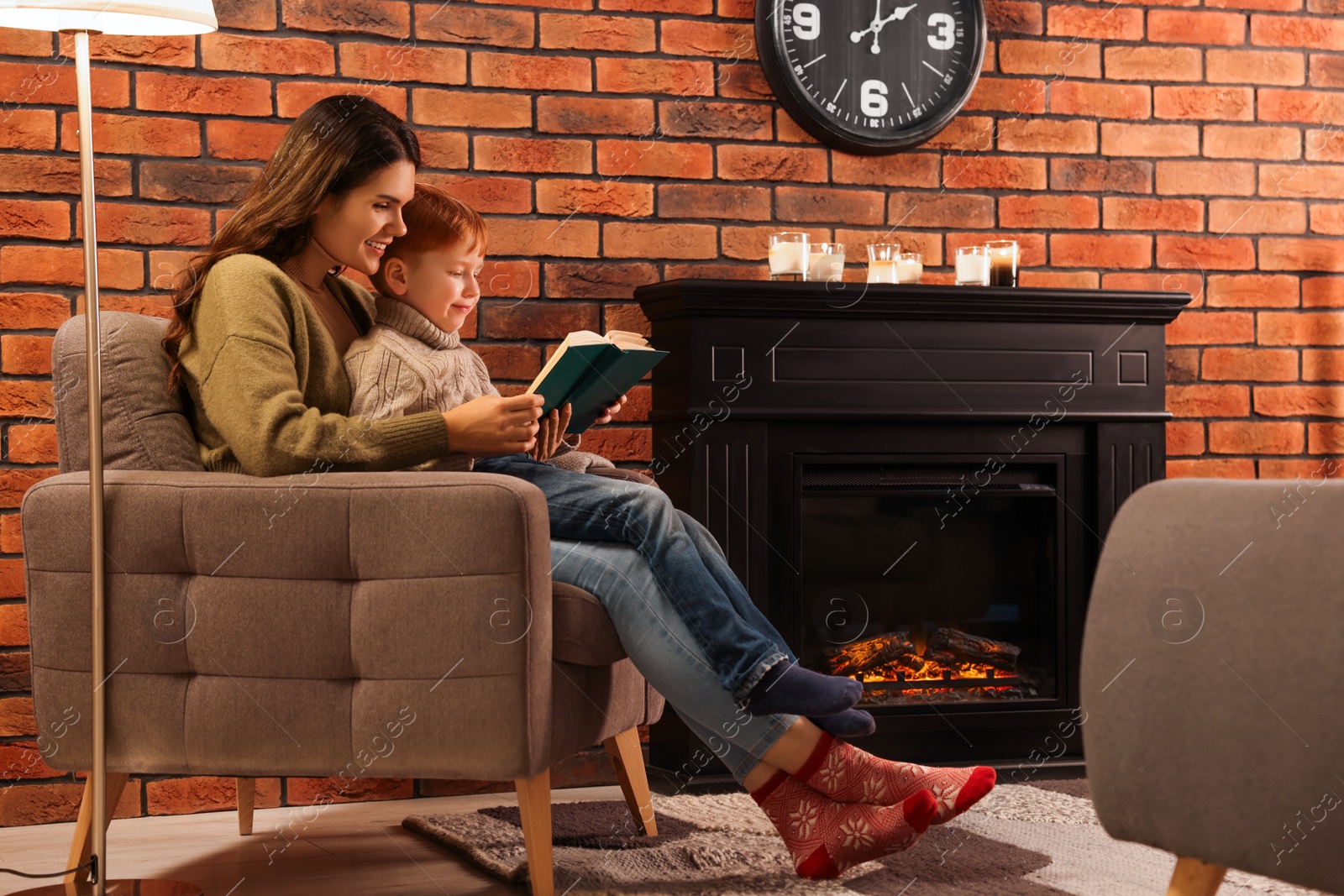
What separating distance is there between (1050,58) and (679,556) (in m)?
1.75

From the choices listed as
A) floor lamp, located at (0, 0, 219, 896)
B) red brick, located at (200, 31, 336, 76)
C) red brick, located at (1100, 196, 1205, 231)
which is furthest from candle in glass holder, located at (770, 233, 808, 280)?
floor lamp, located at (0, 0, 219, 896)

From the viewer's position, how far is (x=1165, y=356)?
286 centimetres

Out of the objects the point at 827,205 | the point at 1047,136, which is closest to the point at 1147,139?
the point at 1047,136

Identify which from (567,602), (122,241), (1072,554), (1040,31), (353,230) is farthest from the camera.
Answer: (1040,31)

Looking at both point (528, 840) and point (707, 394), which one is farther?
point (707, 394)

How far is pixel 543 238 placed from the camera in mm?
2551

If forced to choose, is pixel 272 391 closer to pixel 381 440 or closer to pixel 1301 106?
pixel 381 440

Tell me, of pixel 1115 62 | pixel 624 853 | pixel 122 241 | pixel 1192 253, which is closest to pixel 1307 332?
pixel 1192 253

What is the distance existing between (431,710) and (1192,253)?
214 cm

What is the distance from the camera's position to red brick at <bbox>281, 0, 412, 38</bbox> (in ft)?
7.91

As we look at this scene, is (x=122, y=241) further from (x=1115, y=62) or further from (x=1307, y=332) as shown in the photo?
(x=1307, y=332)

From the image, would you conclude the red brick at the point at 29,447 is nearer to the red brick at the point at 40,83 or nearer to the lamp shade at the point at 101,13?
the red brick at the point at 40,83

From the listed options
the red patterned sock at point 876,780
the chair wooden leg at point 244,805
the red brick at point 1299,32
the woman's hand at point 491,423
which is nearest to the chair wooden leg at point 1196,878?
the red patterned sock at point 876,780

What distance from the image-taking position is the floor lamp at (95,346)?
1565mm
